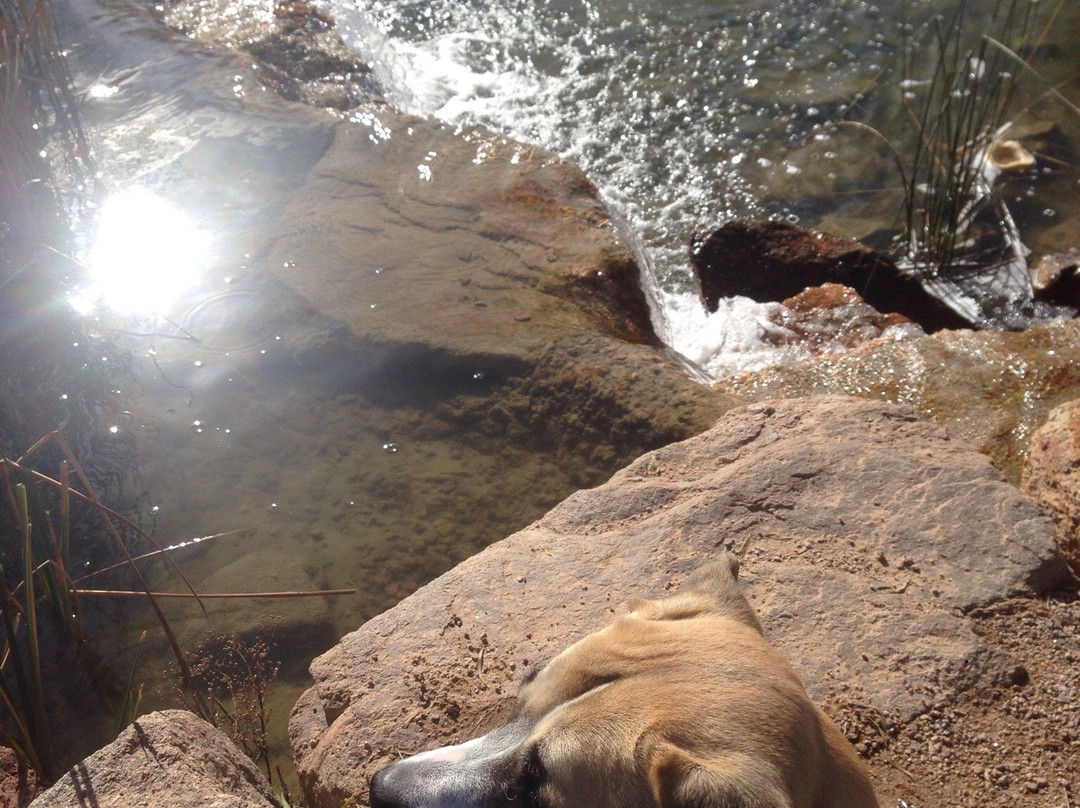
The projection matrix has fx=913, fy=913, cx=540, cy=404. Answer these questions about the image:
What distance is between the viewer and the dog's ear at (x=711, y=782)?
187 cm

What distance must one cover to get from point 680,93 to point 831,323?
127 inches

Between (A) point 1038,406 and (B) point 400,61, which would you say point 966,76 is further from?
(B) point 400,61

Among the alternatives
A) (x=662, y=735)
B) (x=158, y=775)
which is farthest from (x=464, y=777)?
(x=158, y=775)

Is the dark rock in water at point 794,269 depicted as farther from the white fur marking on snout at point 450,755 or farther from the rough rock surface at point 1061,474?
the white fur marking on snout at point 450,755

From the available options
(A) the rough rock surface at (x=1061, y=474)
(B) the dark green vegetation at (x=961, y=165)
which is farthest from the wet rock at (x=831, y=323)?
(A) the rough rock surface at (x=1061, y=474)

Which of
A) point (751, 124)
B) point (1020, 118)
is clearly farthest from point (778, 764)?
point (1020, 118)

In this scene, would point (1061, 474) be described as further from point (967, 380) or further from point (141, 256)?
point (141, 256)

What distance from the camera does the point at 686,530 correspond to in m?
3.51

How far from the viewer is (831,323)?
579 centimetres

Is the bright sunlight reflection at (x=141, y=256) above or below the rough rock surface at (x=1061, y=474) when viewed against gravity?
above

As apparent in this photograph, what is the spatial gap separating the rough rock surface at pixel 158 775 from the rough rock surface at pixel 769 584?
39 centimetres

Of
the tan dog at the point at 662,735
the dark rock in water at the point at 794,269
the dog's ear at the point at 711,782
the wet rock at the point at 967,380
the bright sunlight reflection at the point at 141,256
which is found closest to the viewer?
the dog's ear at the point at 711,782

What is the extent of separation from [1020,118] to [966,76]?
259 cm

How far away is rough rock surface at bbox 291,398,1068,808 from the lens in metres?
3.04
